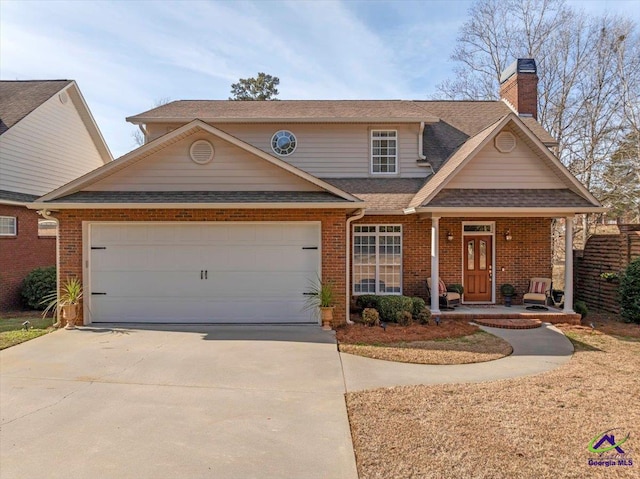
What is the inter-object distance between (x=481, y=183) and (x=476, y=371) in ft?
20.2

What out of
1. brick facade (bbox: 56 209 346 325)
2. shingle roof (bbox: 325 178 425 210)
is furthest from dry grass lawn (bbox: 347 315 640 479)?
shingle roof (bbox: 325 178 425 210)

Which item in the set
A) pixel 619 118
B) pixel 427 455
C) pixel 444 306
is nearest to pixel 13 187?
pixel 444 306

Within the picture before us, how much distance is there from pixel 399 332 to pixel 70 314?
7162 millimetres

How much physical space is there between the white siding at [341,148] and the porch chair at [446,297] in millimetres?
3706

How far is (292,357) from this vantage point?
707 cm

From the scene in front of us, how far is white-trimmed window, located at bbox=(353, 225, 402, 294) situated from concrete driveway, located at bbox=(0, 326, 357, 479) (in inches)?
161

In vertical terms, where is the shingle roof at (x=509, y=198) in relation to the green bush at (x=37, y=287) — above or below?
above

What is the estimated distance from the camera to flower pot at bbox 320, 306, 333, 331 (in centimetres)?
906

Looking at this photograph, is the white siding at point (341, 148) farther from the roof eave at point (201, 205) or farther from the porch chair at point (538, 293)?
the porch chair at point (538, 293)

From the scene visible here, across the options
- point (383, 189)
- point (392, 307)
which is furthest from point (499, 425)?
point (383, 189)

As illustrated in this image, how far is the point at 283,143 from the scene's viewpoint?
13.2 metres

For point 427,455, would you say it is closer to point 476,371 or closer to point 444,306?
point 476,371

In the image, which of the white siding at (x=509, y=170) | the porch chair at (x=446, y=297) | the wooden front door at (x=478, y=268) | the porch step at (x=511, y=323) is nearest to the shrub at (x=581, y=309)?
the porch step at (x=511, y=323)

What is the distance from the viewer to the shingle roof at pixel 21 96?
14012 millimetres
